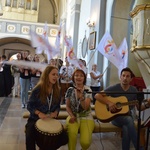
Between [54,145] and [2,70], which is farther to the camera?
[2,70]

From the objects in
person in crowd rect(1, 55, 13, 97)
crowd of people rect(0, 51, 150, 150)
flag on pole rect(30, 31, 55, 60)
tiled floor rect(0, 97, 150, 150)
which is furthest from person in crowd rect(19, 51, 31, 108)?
crowd of people rect(0, 51, 150, 150)

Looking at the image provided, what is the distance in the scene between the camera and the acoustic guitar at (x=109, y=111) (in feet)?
8.46

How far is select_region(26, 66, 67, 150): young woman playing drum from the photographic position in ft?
7.48

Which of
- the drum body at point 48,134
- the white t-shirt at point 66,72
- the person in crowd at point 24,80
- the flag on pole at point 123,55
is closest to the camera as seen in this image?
the drum body at point 48,134

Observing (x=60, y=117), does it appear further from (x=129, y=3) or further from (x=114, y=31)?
(x=129, y=3)

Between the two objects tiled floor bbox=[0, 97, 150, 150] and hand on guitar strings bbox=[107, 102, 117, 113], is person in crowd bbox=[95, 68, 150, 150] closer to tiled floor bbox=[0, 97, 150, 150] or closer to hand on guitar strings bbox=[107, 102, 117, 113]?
hand on guitar strings bbox=[107, 102, 117, 113]

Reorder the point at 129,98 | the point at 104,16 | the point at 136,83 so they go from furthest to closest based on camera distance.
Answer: the point at 104,16 < the point at 136,83 < the point at 129,98

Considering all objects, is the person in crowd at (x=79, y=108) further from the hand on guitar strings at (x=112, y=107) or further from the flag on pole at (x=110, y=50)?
the flag on pole at (x=110, y=50)

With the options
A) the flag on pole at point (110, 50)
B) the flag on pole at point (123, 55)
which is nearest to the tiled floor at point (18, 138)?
the flag on pole at point (123, 55)

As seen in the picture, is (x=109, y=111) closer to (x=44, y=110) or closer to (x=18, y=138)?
(x=44, y=110)

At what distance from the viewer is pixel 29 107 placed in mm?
2475

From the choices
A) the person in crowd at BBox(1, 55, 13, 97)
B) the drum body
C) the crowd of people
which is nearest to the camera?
the drum body

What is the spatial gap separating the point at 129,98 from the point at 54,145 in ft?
3.75

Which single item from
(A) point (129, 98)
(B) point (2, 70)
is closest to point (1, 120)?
(A) point (129, 98)
